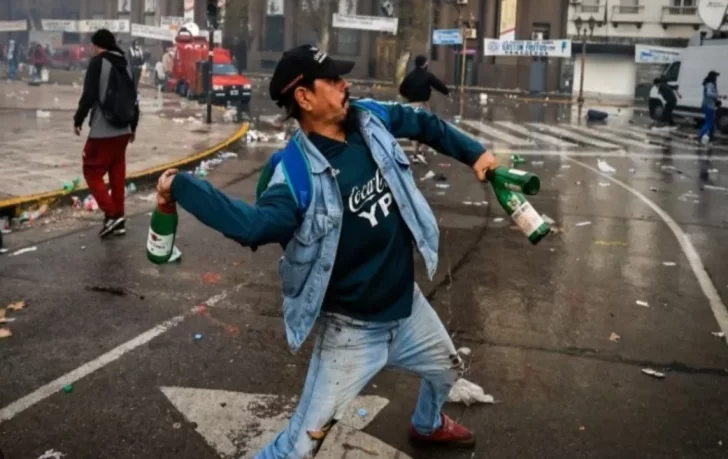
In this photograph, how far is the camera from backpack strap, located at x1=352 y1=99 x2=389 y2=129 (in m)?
3.28

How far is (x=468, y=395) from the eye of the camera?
4.47m

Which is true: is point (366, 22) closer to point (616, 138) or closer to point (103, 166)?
point (616, 138)

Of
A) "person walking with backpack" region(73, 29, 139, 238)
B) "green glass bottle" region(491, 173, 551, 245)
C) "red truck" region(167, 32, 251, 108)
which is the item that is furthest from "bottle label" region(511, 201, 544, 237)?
"red truck" region(167, 32, 251, 108)

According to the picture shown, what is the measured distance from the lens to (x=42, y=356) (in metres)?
4.96

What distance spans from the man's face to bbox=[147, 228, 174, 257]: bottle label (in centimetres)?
70

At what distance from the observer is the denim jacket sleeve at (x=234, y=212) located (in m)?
2.67

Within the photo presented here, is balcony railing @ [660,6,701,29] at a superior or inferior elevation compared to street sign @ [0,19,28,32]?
superior

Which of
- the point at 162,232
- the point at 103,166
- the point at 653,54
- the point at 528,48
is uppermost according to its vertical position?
the point at 528,48

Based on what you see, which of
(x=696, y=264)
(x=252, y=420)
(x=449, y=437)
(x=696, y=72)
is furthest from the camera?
(x=696, y=72)

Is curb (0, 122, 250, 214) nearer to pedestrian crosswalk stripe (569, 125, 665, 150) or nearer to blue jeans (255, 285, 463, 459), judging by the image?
blue jeans (255, 285, 463, 459)

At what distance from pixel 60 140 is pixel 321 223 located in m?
12.5

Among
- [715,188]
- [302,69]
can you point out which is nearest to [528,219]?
[302,69]

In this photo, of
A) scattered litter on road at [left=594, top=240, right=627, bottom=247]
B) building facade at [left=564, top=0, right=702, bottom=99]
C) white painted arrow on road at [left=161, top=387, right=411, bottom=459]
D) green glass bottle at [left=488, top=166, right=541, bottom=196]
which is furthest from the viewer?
building facade at [left=564, top=0, right=702, bottom=99]

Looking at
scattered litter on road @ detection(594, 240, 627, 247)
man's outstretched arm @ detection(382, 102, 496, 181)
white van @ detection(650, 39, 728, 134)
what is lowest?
scattered litter on road @ detection(594, 240, 627, 247)
